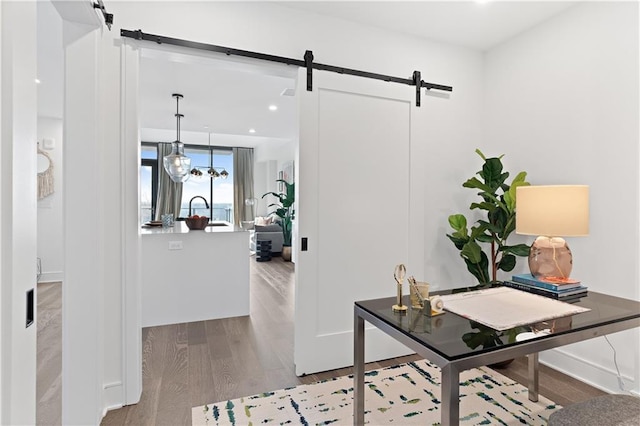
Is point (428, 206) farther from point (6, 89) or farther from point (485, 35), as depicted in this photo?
point (6, 89)

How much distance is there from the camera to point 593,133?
8.00 feet

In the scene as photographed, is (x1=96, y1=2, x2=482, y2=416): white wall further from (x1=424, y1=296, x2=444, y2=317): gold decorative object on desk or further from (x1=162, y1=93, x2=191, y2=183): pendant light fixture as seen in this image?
(x1=162, y1=93, x2=191, y2=183): pendant light fixture

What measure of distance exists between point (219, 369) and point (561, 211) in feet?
8.10

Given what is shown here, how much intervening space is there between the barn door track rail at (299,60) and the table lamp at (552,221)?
1318 mm

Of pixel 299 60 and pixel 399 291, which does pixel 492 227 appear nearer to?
pixel 399 291

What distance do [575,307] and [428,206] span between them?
1.50 meters

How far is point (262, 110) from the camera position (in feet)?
17.0

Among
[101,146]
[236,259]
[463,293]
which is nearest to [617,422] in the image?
[463,293]

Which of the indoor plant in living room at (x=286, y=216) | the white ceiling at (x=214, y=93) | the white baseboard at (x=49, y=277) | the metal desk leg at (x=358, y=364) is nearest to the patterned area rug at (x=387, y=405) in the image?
the metal desk leg at (x=358, y=364)

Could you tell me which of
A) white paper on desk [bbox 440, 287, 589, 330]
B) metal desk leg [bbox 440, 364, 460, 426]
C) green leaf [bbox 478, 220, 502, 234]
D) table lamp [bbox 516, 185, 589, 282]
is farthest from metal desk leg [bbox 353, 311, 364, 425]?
green leaf [bbox 478, 220, 502, 234]

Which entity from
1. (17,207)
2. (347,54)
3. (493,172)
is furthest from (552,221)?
(17,207)

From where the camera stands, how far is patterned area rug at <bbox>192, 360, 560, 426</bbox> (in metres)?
2.00

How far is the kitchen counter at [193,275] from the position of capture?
3.57 meters

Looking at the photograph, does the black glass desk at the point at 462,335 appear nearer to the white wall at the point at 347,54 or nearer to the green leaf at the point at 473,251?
the green leaf at the point at 473,251
